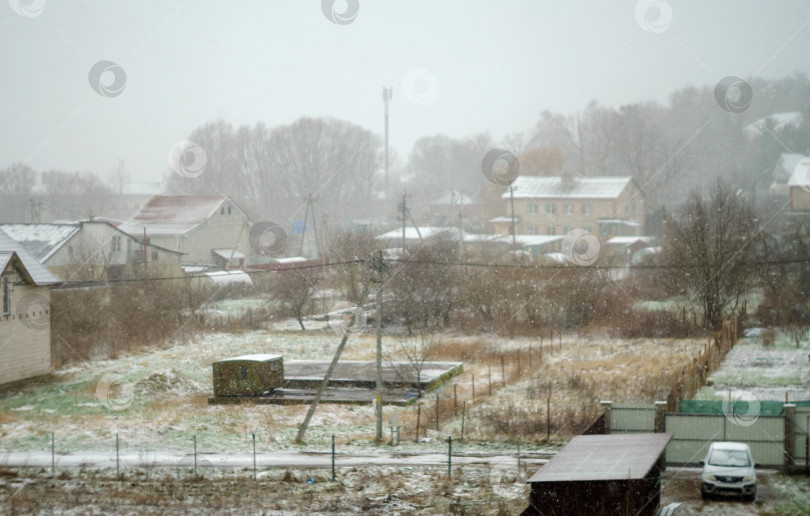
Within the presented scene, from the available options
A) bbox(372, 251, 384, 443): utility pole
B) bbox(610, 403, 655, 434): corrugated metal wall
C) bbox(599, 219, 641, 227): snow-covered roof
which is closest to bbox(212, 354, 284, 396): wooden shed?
bbox(372, 251, 384, 443): utility pole

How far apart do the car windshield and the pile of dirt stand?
51.1 ft

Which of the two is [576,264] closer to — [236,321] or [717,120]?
[236,321]

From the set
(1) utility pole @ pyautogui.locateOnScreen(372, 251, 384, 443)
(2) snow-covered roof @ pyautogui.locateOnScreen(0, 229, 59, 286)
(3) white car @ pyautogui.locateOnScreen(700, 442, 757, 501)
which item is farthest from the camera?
(2) snow-covered roof @ pyautogui.locateOnScreen(0, 229, 59, 286)

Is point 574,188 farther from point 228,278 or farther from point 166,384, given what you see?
point 166,384

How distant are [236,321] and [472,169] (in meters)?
75.9

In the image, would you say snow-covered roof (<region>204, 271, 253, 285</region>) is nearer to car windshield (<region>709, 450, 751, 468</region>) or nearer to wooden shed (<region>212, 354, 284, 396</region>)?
wooden shed (<region>212, 354, 284, 396</region>)

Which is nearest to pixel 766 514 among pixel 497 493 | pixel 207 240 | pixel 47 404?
pixel 497 493

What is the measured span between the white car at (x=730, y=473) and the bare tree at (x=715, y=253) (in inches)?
817

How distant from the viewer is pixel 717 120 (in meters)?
97.5

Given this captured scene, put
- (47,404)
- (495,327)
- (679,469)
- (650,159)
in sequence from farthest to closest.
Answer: (650,159) → (495,327) → (47,404) → (679,469)

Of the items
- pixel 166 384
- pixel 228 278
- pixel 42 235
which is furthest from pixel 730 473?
pixel 42 235

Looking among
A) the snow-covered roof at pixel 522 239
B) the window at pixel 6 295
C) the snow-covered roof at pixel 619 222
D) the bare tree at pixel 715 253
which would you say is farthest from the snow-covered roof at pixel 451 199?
the window at pixel 6 295

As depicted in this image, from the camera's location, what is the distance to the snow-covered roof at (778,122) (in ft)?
293

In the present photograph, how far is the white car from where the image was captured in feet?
43.2
